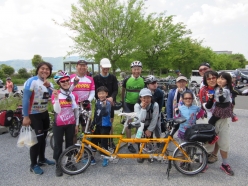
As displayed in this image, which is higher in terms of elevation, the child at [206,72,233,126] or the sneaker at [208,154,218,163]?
the child at [206,72,233,126]

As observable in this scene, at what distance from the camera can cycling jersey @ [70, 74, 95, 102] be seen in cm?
344

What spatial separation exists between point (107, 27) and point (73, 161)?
33.8 feet

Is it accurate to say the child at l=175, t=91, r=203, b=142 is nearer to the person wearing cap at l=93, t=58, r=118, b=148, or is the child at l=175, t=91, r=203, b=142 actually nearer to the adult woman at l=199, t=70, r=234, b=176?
the adult woman at l=199, t=70, r=234, b=176

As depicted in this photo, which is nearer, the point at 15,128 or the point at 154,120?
the point at 154,120

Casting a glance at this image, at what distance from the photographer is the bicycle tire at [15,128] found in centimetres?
482

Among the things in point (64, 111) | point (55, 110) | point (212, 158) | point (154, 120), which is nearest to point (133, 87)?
point (154, 120)

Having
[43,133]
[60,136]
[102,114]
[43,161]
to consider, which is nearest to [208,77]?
[102,114]

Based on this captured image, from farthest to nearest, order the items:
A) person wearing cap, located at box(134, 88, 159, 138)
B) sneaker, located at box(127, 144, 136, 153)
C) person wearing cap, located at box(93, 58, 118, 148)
Answer: sneaker, located at box(127, 144, 136, 153)
person wearing cap, located at box(93, 58, 118, 148)
person wearing cap, located at box(134, 88, 159, 138)

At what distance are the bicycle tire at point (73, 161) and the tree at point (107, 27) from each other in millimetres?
9356

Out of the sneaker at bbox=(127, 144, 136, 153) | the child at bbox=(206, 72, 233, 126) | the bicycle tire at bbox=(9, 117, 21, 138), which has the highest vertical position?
the child at bbox=(206, 72, 233, 126)

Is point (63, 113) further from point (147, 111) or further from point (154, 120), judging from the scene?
point (154, 120)

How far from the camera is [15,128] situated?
16.0 feet

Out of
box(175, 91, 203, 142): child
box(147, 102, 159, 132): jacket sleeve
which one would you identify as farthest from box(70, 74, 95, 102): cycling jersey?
box(175, 91, 203, 142): child

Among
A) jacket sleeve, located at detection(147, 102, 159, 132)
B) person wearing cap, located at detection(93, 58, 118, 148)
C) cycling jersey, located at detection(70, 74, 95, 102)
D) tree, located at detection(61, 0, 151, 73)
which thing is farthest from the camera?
tree, located at detection(61, 0, 151, 73)
